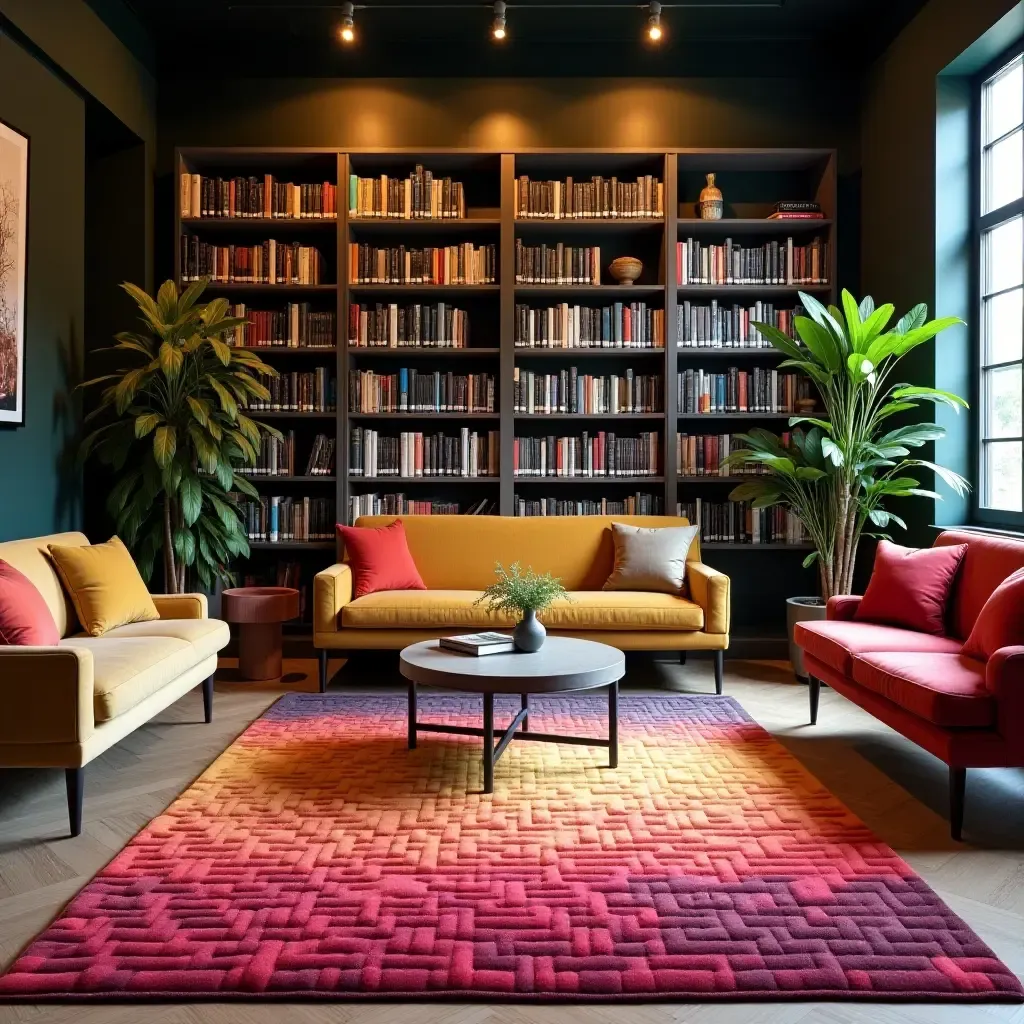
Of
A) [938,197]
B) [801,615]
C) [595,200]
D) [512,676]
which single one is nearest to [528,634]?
[512,676]

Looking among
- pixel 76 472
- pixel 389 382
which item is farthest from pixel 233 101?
pixel 76 472

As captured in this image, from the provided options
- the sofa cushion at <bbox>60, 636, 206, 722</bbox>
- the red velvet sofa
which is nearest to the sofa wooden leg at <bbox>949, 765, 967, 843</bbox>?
the red velvet sofa

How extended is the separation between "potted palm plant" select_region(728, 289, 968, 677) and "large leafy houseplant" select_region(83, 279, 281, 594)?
276cm

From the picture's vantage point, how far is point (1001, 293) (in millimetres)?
4602

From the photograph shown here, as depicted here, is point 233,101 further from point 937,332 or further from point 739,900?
point 739,900

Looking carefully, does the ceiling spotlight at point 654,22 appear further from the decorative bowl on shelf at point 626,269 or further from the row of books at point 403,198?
the row of books at point 403,198

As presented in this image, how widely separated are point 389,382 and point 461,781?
2.99 m

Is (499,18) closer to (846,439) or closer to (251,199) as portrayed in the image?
(251,199)

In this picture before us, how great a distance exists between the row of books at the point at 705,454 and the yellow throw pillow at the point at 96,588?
3206 mm

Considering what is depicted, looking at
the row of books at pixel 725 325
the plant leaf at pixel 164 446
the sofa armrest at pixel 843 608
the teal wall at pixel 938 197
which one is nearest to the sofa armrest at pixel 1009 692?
the sofa armrest at pixel 843 608

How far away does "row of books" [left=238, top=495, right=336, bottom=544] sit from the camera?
5.64m

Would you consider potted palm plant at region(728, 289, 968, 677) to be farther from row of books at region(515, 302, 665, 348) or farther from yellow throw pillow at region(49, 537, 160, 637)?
yellow throw pillow at region(49, 537, 160, 637)

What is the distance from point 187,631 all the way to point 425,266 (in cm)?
277

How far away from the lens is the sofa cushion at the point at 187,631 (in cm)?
378
